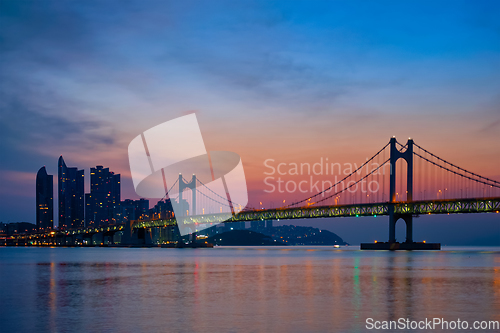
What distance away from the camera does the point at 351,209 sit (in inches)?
4048

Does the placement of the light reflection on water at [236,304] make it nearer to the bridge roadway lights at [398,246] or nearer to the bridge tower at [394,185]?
the bridge tower at [394,185]

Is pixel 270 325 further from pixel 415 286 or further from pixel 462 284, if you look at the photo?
pixel 462 284

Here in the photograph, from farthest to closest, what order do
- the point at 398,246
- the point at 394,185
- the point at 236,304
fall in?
the point at 398,246, the point at 394,185, the point at 236,304

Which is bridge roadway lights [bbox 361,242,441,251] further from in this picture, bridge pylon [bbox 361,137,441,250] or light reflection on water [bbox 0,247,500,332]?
light reflection on water [bbox 0,247,500,332]

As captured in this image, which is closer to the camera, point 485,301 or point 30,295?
point 485,301

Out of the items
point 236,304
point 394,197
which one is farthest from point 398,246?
point 236,304

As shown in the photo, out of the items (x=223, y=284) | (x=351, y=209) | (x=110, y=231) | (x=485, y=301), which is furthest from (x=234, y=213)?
(x=485, y=301)

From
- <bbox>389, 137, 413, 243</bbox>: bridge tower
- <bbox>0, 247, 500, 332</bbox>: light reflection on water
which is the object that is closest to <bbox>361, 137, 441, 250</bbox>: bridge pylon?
<bbox>389, 137, 413, 243</bbox>: bridge tower

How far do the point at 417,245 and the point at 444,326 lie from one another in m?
88.6

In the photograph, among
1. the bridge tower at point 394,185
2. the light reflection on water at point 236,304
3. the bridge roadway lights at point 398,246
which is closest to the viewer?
the light reflection on water at point 236,304

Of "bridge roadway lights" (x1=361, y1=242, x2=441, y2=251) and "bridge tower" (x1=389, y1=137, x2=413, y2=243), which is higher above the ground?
"bridge tower" (x1=389, y1=137, x2=413, y2=243)

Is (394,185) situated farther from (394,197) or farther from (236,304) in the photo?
(236,304)

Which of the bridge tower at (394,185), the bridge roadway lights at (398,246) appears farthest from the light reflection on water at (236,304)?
the bridge roadway lights at (398,246)

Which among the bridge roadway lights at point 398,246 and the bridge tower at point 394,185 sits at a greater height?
the bridge tower at point 394,185
